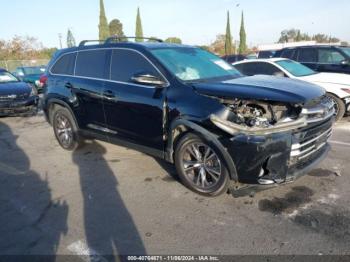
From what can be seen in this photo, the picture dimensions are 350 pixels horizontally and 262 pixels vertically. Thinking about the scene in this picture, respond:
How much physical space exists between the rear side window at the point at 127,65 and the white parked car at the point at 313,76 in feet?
16.1

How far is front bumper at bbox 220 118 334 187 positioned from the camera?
3.50 m

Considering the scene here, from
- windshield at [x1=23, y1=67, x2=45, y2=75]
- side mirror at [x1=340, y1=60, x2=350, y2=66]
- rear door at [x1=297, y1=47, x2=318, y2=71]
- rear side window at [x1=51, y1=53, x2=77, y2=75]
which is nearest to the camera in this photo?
rear side window at [x1=51, y1=53, x2=77, y2=75]

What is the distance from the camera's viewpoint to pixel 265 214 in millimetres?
3689

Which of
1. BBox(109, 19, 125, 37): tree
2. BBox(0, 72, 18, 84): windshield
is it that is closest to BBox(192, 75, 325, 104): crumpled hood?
BBox(0, 72, 18, 84): windshield

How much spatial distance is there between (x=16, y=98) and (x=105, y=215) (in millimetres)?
7778

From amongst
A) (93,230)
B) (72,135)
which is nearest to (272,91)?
(93,230)

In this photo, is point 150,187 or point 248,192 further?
point 150,187

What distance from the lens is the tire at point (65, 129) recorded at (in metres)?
6.13

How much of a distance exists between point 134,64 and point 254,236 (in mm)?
2904

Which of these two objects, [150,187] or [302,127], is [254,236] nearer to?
[302,127]

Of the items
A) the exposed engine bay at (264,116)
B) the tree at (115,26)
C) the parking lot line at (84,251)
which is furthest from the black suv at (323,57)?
the tree at (115,26)

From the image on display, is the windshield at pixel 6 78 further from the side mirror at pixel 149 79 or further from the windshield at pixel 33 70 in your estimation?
the side mirror at pixel 149 79

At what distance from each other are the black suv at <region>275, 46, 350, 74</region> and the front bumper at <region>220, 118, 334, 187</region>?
269 inches

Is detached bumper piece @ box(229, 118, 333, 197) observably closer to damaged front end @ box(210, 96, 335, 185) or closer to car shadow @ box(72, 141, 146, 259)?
damaged front end @ box(210, 96, 335, 185)
